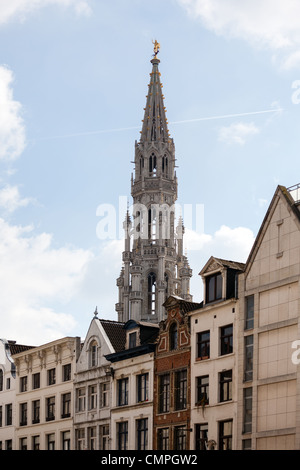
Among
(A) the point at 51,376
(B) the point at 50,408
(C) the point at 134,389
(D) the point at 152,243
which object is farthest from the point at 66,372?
(D) the point at 152,243

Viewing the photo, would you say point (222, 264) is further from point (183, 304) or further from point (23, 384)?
point (23, 384)

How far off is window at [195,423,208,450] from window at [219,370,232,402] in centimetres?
225

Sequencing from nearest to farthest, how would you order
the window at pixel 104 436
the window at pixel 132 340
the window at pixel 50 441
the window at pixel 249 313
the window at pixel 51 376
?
the window at pixel 249 313 < the window at pixel 132 340 < the window at pixel 104 436 < the window at pixel 50 441 < the window at pixel 51 376

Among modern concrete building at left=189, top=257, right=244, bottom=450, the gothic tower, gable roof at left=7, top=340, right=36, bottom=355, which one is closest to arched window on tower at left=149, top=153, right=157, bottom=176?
the gothic tower

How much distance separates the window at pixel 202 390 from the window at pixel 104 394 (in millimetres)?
10565

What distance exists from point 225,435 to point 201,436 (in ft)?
7.18

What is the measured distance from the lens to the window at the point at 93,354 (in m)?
72.5

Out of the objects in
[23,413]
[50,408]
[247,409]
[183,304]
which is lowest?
[23,413]

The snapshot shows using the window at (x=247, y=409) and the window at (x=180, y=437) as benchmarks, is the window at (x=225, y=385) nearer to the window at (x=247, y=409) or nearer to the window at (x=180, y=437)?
the window at (x=247, y=409)

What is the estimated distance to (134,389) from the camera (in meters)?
67.1

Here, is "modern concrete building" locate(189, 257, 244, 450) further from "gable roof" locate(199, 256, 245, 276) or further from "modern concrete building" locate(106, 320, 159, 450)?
"modern concrete building" locate(106, 320, 159, 450)

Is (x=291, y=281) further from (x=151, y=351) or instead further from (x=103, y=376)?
(x=103, y=376)

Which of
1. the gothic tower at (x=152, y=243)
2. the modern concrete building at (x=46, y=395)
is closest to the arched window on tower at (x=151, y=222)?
the gothic tower at (x=152, y=243)
